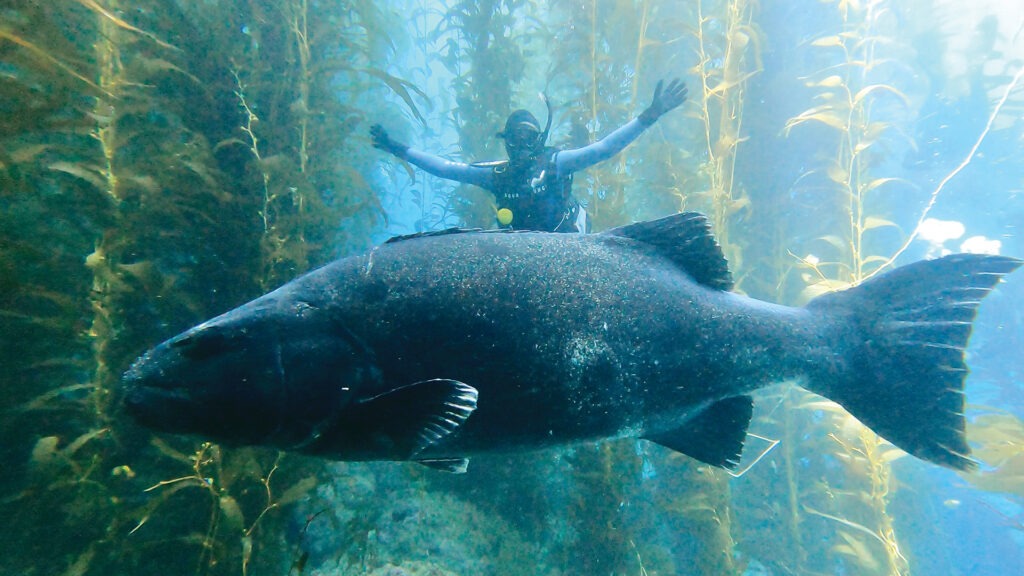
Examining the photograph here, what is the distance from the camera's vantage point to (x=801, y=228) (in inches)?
439

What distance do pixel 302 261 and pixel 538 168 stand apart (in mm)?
3083

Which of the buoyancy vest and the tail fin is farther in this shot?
the buoyancy vest

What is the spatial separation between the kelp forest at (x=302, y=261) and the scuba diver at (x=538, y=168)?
3.25 ft

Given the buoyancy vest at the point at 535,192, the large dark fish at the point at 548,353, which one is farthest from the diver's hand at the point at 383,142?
the large dark fish at the point at 548,353

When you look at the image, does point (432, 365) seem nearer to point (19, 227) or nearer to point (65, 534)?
point (65, 534)

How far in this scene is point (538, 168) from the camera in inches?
214

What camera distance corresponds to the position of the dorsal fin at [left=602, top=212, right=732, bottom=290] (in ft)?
7.25

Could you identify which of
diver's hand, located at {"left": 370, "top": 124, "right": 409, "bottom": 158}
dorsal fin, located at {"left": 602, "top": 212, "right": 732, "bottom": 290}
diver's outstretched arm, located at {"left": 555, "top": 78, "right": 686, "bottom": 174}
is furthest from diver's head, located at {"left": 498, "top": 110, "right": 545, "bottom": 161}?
dorsal fin, located at {"left": 602, "top": 212, "right": 732, "bottom": 290}

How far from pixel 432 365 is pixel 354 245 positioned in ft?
27.2

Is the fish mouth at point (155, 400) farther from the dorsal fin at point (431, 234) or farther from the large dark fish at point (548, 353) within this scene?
the dorsal fin at point (431, 234)

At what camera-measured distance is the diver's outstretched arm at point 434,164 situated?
5797mm

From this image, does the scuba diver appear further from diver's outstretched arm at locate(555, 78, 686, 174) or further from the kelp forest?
the kelp forest

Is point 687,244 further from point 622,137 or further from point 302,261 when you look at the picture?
point 622,137

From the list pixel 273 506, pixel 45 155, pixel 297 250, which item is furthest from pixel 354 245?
pixel 273 506
